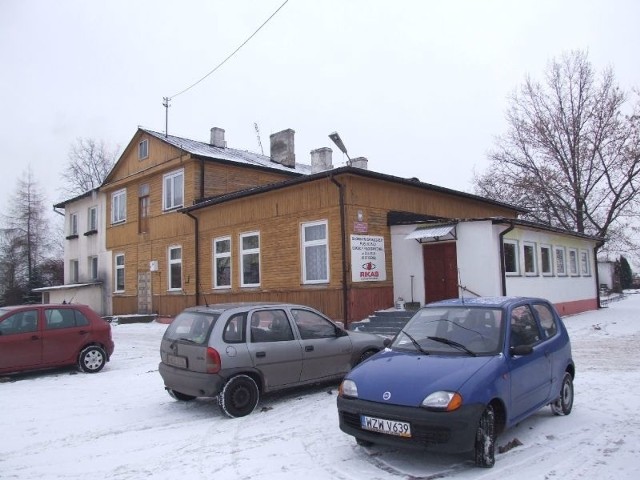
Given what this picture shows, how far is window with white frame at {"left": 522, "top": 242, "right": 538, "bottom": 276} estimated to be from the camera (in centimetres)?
→ 1745

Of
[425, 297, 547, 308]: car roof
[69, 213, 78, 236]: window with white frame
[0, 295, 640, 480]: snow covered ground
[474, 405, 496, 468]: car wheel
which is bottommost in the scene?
[0, 295, 640, 480]: snow covered ground

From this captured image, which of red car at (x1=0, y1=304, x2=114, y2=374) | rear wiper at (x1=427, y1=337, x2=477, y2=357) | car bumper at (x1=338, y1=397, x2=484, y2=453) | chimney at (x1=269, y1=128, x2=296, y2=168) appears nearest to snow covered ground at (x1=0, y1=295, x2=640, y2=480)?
car bumper at (x1=338, y1=397, x2=484, y2=453)

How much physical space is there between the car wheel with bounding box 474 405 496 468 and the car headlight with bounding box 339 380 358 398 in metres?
1.18

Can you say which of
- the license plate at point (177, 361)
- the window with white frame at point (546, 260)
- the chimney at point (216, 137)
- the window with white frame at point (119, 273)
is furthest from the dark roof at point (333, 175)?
the license plate at point (177, 361)

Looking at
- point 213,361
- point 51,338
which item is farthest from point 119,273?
point 213,361

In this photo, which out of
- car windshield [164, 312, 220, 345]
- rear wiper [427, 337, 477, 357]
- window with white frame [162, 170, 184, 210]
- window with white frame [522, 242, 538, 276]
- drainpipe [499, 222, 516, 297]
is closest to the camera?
rear wiper [427, 337, 477, 357]

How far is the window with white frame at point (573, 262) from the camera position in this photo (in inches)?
835

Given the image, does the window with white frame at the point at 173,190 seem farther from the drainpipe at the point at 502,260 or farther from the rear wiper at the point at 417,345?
the rear wiper at the point at 417,345

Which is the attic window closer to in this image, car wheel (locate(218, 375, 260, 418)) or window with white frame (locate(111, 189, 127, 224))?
window with white frame (locate(111, 189, 127, 224))

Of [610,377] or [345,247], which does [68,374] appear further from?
[610,377]

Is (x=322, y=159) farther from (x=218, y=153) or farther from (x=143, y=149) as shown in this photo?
(x=143, y=149)

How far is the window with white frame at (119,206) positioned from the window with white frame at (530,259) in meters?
18.5

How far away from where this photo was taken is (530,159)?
111 ft

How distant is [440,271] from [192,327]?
1003 cm
